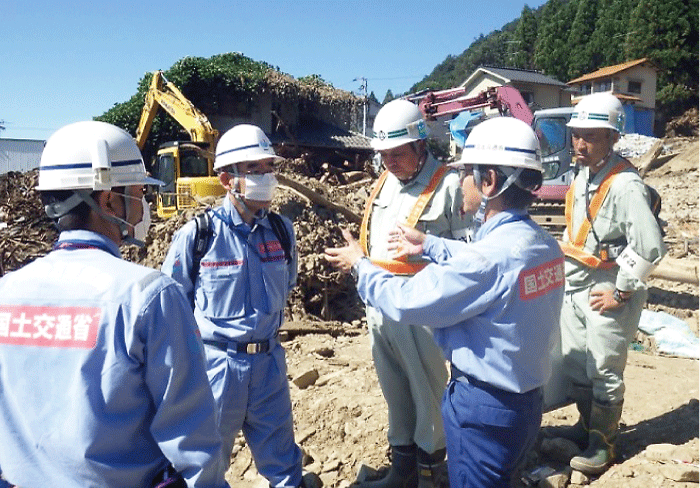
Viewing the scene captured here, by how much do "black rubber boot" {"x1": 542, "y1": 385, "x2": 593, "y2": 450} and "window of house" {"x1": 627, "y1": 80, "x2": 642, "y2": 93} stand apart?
34.2 meters

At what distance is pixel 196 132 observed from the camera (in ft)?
52.0

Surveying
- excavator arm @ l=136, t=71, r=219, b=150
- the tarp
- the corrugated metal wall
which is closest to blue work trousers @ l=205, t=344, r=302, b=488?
the tarp

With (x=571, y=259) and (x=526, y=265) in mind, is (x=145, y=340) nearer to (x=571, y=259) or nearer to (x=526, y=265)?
(x=526, y=265)

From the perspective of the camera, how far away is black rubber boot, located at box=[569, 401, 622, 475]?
12.7 feet

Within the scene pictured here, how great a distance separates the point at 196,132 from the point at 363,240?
41.8 ft

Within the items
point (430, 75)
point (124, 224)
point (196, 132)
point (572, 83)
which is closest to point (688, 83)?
point (572, 83)

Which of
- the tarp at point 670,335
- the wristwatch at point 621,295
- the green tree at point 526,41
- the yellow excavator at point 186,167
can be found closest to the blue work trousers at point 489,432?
the wristwatch at point 621,295

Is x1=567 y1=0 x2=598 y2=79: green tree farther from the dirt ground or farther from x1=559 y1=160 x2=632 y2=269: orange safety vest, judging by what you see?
x1=559 y1=160 x2=632 y2=269: orange safety vest

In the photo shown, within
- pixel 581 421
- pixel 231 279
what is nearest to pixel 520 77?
pixel 581 421

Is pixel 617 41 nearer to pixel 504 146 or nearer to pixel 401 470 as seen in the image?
pixel 401 470

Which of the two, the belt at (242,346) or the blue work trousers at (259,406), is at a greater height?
the belt at (242,346)

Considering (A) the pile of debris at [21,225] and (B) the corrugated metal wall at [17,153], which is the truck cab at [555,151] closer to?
(A) the pile of debris at [21,225]

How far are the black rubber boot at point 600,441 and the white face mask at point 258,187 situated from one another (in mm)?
2545

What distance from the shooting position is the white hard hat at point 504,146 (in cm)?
259
